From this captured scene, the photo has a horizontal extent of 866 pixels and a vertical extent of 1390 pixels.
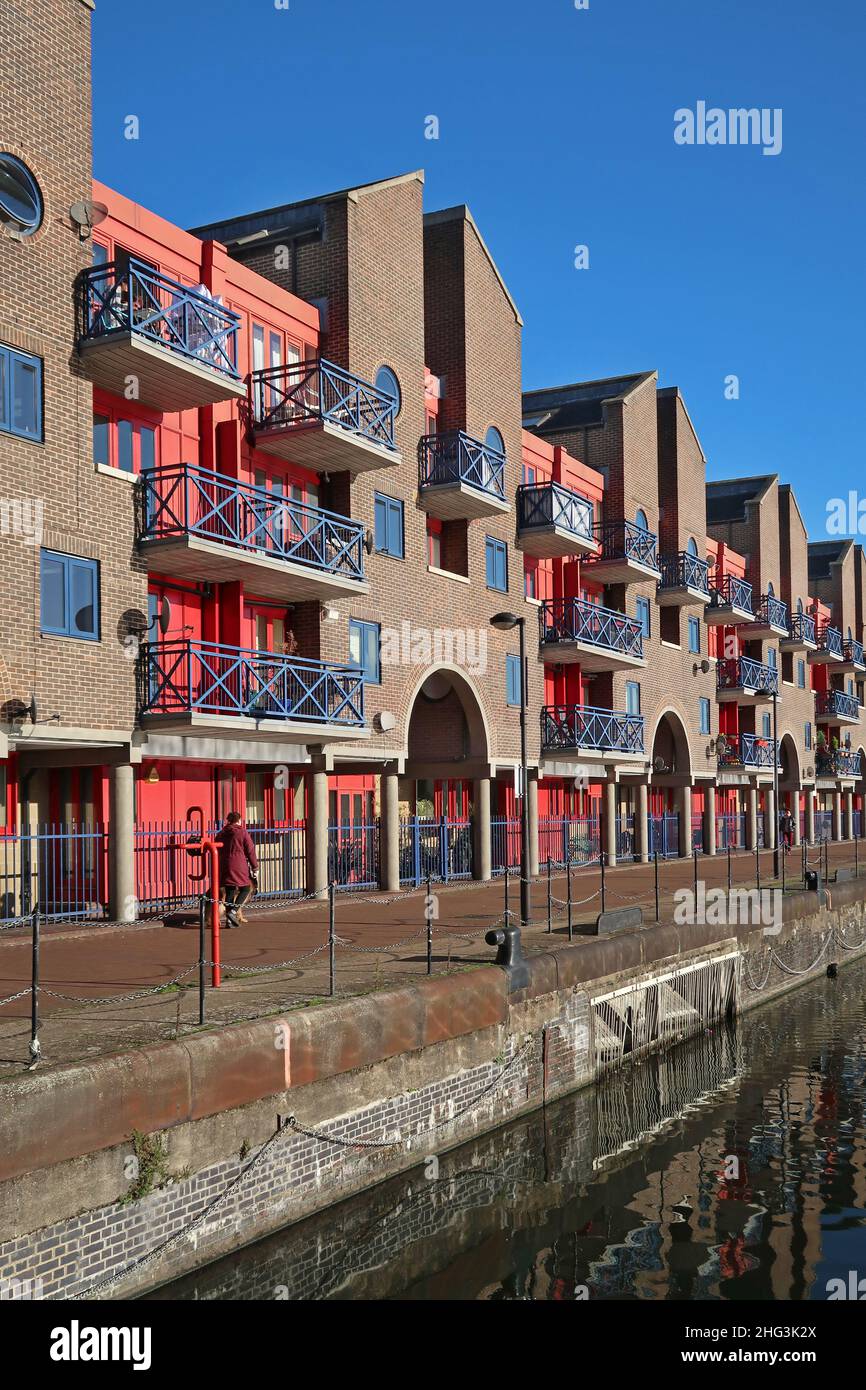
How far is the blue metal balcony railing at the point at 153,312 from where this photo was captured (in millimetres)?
17969

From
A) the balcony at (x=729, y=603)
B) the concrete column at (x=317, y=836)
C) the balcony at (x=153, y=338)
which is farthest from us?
the balcony at (x=729, y=603)

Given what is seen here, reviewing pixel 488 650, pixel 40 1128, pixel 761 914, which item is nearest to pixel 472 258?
pixel 488 650

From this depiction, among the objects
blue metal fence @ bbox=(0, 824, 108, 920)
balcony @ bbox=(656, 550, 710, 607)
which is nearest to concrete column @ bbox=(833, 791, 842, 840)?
balcony @ bbox=(656, 550, 710, 607)

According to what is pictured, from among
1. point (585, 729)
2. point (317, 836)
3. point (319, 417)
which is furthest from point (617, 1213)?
point (585, 729)

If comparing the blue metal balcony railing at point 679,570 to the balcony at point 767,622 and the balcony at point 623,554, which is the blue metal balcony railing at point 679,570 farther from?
the balcony at point 767,622

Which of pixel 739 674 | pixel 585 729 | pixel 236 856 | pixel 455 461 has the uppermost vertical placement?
pixel 455 461

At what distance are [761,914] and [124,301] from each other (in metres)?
15.0

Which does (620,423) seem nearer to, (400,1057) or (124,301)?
(124,301)

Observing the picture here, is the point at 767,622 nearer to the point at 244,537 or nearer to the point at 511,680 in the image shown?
the point at 511,680

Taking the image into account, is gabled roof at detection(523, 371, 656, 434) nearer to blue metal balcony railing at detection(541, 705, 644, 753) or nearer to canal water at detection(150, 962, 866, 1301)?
blue metal balcony railing at detection(541, 705, 644, 753)

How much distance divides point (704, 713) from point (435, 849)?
1744 centimetres

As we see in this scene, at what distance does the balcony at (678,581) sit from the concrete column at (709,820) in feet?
21.9

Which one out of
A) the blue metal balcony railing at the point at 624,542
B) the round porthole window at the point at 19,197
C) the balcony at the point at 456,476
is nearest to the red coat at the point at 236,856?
the round porthole window at the point at 19,197

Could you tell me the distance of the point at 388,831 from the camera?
82.3 feet
